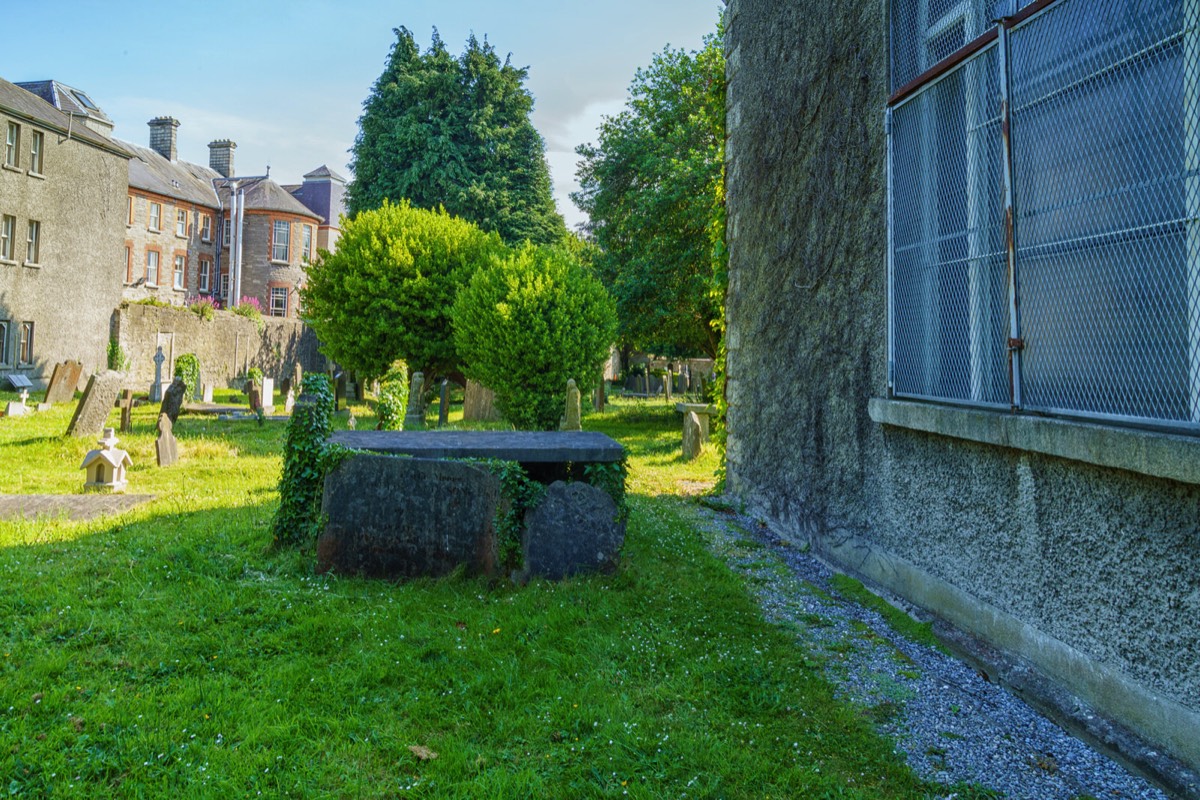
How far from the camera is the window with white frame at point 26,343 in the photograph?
24172 millimetres

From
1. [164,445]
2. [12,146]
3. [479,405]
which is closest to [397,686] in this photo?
[164,445]

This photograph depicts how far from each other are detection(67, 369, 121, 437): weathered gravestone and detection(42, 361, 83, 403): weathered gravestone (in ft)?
28.3

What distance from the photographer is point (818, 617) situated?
16.5 feet

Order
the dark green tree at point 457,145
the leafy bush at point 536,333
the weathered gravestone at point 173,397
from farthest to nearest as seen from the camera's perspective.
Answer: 1. the dark green tree at point 457,145
2. the leafy bush at point 536,333
3. the weathered gravestone at point 173,397

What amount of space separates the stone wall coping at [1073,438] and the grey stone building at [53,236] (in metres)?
Answer: 26.9

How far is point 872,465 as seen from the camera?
562cm

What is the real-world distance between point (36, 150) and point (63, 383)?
31.0ft

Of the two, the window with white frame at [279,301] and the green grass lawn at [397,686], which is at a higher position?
the window with white frame at [279,301]

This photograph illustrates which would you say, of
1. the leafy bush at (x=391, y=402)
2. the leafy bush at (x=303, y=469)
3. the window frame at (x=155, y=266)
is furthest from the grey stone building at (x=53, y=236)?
the leafy bush at (x=303, y=469)

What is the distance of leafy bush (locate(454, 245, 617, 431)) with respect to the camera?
1555cm

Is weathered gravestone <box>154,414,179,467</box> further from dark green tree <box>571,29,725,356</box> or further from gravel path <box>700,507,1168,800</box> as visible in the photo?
dark green tree <box>571,29,725,356</box>

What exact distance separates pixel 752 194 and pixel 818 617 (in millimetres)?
5136

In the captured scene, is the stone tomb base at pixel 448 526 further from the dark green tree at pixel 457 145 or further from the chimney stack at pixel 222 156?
the chimney stack at pixel 222 156

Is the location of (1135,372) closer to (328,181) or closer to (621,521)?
(621,521)
